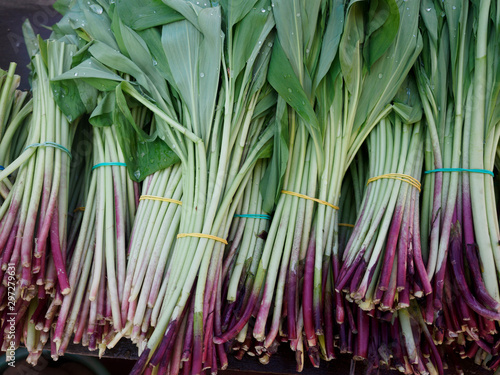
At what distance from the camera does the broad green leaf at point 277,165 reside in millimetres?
982

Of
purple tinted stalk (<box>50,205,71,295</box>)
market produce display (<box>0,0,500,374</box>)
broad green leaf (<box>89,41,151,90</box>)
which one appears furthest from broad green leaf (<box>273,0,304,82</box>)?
purple tinted stalk (<box>50,205,71,295</box>)

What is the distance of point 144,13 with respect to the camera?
107 cm

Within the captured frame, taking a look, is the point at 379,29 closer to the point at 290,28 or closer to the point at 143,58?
the point at 290,28

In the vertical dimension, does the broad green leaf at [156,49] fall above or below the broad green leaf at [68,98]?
above

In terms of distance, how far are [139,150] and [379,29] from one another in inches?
28.5

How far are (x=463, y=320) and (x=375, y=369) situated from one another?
0.22m

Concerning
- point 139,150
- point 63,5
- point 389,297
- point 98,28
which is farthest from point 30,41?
point 389,297

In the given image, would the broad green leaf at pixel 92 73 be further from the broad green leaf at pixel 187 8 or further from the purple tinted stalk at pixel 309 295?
the purple tinted stalk at pixel 309 295

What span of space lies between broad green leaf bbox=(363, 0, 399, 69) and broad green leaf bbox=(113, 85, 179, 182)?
591 mm

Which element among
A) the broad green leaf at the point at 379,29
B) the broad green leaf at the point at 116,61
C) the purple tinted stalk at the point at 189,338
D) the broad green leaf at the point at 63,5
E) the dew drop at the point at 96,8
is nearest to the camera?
the purple tinted stalk at the point at 189,338

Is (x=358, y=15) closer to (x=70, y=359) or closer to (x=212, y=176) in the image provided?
(x=212, y=176)

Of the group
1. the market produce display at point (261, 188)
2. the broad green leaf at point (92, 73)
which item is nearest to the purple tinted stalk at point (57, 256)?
the market produce display at point (261, 188)

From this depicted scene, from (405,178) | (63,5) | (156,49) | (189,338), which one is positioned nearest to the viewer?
(189,338)

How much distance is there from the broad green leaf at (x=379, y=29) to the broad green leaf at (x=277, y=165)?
27 cm
